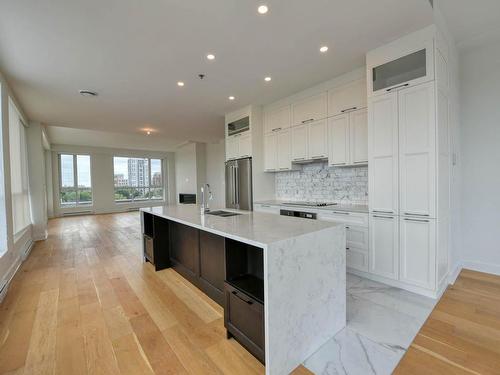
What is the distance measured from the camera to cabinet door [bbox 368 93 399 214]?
8.39ft

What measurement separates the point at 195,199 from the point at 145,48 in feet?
24.4

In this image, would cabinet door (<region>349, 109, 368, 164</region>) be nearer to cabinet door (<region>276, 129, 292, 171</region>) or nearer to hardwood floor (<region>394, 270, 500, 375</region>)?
cabinet door (<region>276, 129, 292, 171</region>)

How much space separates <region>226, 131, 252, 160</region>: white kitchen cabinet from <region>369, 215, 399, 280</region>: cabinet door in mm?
2600

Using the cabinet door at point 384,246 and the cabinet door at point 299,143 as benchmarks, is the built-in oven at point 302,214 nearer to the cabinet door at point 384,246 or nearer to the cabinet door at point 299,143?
the cabinet door at point 384,246

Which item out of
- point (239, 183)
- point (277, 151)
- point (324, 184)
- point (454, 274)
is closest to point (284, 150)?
point (277, 151)


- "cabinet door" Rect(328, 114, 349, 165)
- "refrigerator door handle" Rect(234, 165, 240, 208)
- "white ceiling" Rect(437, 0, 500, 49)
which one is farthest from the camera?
"refrigerator door handle" Rect(234, 165, 240, 208)

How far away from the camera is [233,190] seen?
192 inches

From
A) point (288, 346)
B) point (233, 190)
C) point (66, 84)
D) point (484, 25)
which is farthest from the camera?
point (233, 190)

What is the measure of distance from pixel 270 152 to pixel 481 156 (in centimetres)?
301

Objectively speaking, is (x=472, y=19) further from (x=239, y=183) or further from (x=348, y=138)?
(x=239, y=183)

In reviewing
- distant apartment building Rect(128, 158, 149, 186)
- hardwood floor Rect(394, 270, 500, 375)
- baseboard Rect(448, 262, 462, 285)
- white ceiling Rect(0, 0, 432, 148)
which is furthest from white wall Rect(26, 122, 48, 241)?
baseboard Rect(448, 262, 462, 285)

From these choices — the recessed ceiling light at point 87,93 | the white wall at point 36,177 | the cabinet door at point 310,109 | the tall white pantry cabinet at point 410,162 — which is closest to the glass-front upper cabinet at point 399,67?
the tall white pantry cabinet at point 410,162

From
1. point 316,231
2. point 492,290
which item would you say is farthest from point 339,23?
point 492,290

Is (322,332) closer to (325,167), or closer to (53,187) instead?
(325,167)
